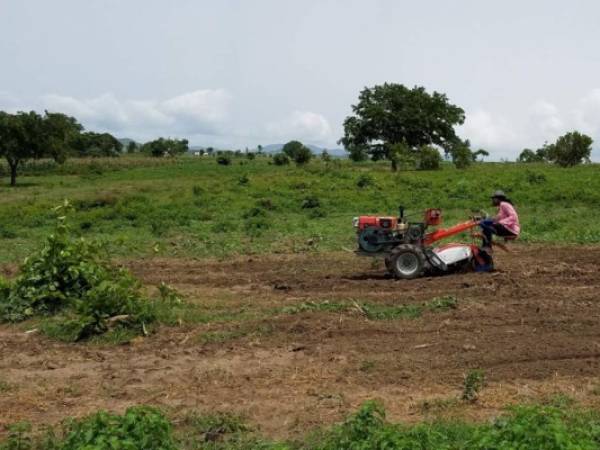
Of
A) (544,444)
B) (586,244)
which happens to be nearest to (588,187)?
(586,244)

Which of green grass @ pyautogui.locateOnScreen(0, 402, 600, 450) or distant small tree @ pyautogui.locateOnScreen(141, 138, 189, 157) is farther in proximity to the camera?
distant small tree @ pyautogui.locateOnScreen(141, 138, 189, 157)

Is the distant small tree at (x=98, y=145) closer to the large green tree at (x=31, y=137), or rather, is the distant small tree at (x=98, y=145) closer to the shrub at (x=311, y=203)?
the large green tree at (x=31, y=137)

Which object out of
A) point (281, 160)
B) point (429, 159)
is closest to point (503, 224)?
point (429, 159)

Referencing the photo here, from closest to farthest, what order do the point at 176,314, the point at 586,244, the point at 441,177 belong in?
the point at 176,314, the point at 586,244, the point at 441,177

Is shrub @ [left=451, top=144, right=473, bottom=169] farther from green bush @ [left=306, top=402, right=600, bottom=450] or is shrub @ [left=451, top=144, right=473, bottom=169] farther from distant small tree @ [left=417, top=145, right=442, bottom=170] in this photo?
green bush @ [left=306, top=402, right=600, bottom=450]

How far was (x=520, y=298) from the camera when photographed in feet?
32.1

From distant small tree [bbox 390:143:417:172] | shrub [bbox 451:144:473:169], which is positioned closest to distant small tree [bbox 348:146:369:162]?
distant small tree [bbox 390:143:417:172]

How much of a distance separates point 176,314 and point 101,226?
12099mm

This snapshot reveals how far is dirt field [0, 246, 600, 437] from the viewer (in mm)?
6387

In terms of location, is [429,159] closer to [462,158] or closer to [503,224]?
[462,158]

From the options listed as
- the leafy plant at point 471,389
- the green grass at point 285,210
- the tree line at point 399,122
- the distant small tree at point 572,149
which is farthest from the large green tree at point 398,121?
the leafy plant at point 471,389

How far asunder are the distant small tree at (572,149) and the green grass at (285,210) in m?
15.4

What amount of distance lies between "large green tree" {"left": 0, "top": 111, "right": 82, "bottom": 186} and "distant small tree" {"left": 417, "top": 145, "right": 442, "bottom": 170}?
2086 centimetres

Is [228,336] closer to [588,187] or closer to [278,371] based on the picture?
[278,371]
